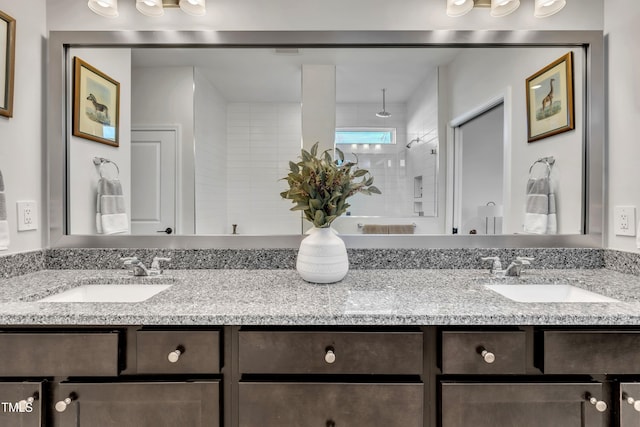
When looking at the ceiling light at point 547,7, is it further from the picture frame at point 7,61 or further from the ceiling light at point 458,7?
the picture frame at point 7,61

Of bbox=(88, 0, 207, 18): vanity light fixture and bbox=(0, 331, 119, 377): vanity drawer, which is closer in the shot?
bbox=(0, 331, 119, 377): vanity drawer

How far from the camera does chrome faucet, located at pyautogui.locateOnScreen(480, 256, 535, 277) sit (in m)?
1.32

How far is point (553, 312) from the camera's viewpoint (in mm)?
866

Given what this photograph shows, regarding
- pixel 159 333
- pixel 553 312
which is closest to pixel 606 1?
pixel 553 312

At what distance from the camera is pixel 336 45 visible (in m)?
1.47

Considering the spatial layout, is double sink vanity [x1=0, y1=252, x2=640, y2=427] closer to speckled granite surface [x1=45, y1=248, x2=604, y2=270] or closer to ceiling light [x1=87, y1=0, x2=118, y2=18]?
speckled granite surface [x1=45, y1=248, x2=604, y2=270]

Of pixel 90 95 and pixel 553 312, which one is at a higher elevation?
pixel 90 95

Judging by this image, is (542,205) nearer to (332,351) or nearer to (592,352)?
(592,352)

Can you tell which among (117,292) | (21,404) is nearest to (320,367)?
(21,404)

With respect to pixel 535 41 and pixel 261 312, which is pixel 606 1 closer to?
pixel 535 41

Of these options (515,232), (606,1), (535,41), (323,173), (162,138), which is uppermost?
(606,1)

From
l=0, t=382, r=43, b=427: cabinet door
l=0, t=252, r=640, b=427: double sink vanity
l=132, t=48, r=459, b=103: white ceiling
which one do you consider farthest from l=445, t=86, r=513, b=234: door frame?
l=0, t=382, r=43, b=427: cabinet door

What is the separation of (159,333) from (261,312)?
0.28 metres

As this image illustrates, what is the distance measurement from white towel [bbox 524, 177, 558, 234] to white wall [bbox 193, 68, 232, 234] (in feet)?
4.51
